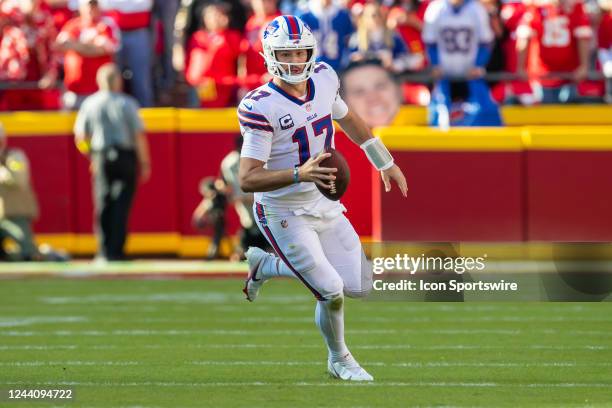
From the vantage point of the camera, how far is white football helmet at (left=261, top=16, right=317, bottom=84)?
7.16m

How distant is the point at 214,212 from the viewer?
14.0 meters

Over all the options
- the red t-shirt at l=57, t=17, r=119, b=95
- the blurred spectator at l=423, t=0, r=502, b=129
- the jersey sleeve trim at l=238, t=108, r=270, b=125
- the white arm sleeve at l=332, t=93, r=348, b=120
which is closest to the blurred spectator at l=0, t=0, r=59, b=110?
the red t-shirt at l=57, t=17, r=119, b=95

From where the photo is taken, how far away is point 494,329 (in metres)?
9.44

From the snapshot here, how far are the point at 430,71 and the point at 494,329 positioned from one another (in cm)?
481

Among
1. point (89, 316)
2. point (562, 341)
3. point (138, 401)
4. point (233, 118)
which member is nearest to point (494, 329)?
point (562, 341)

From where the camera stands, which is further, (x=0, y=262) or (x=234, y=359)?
(x=0, y=262)

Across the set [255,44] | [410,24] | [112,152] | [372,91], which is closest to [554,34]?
[410,24]

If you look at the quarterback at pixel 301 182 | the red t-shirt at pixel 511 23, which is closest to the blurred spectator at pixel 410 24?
the red t-shirt at pixel 511 23

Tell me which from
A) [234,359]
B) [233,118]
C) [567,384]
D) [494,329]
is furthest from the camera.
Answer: [233,118]

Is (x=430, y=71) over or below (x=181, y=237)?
over

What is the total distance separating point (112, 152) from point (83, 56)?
1084 mm

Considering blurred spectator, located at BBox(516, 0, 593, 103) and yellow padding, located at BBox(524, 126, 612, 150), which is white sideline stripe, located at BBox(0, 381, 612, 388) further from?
blurred spectator, located at BBox(516, 0, 593, 103)

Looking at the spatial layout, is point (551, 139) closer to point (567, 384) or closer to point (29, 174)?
point (29, 174)

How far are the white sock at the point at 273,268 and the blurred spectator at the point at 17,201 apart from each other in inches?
260
